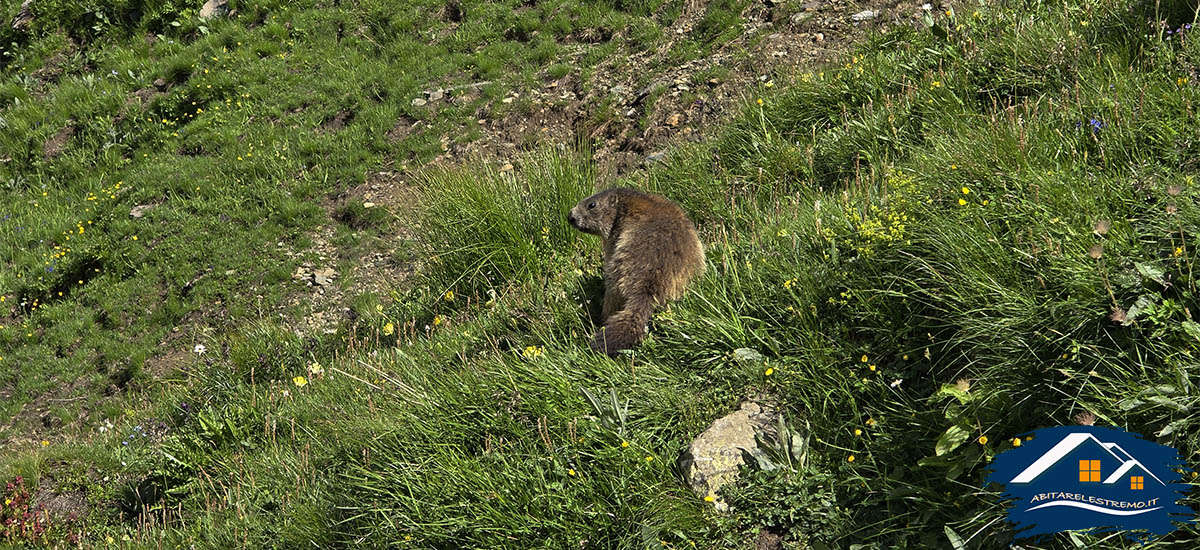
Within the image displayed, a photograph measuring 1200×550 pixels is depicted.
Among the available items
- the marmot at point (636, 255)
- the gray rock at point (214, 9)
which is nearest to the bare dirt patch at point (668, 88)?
the marmot at point (636, 255)

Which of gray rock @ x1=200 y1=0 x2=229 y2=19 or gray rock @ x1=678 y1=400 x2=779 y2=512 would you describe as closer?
gray rock @ x1=678 y1=400 x2=779 y2=512

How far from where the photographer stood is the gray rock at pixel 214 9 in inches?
605

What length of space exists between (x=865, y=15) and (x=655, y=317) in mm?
7078

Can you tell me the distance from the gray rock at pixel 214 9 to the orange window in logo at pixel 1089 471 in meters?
16.2

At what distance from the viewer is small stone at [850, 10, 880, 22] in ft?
34.1

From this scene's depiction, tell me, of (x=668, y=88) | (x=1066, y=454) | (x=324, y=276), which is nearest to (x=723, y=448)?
(x=1066, y=454)

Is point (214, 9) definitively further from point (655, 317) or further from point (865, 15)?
point (655, 317)

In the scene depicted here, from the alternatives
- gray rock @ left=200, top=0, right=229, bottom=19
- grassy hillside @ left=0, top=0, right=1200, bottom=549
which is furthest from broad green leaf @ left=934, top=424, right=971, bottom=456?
gray rock @ left=200, top=0, right=229, bottom=19

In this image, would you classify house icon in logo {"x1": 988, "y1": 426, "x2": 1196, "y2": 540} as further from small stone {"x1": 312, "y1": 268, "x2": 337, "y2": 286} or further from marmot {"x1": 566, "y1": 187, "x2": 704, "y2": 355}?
small stone {"x1": 312, "y1": 268, "x2": 337, "y2": 286}

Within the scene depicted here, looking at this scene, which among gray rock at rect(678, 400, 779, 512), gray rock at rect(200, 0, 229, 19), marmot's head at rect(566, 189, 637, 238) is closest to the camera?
gray rock at rect(678, 400, 779, 512)

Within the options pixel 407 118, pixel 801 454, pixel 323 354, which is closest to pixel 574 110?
pixel 407 118

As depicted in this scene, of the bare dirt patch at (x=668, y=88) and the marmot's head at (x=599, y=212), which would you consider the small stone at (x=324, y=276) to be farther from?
the marmot's head at (x=599, y=212)

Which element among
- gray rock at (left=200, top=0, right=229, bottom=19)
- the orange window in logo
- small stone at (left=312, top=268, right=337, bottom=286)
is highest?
gray rock at (left=200, top=0, right=229, bottom=19)

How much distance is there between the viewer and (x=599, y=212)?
682 cm
